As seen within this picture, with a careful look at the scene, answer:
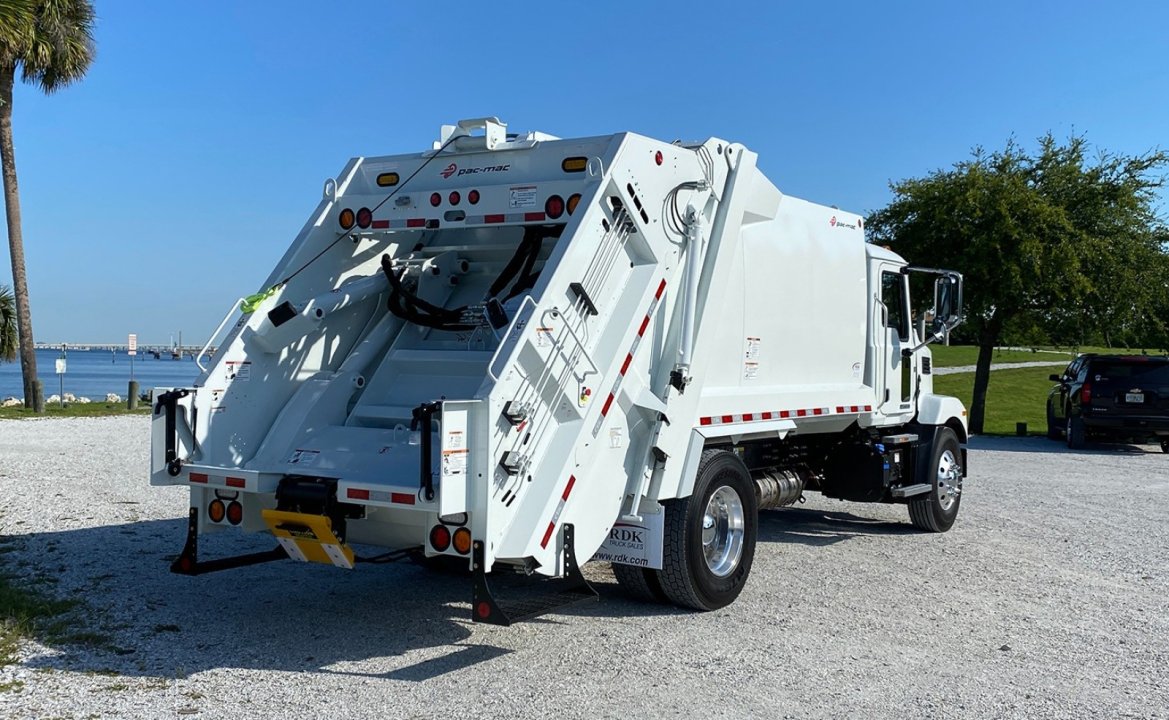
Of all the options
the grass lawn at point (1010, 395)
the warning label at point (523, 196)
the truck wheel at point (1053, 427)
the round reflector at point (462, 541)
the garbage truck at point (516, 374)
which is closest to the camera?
the round reflector at point (462, 541)

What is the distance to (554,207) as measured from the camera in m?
6.34

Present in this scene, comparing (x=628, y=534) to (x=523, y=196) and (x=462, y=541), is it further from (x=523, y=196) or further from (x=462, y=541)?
(x=523, y=196)

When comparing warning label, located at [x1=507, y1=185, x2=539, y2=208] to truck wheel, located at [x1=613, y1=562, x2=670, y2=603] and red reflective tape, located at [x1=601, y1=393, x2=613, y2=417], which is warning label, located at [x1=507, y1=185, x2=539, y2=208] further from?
truck wheel, located at [x1=613, y1=562, x2=670, y2=603]

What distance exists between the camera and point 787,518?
11.0 meters

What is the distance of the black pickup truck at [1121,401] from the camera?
18.2 metres

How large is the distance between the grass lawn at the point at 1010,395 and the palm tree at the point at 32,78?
72.7ft

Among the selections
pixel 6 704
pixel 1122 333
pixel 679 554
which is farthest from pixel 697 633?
pixel 1122 333

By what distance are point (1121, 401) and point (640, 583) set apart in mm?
14816

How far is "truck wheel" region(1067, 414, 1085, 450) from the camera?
1939 cm

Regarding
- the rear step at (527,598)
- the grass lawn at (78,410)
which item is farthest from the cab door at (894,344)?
the grass lawn at (78,410)

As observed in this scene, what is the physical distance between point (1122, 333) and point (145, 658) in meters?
21.6

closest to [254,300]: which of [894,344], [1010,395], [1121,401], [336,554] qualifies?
[336,554]

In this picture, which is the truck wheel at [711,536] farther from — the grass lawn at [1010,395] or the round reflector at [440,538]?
the grass lawn at [1010,395]

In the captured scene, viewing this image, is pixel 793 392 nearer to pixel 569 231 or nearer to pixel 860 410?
pixel 860 410
